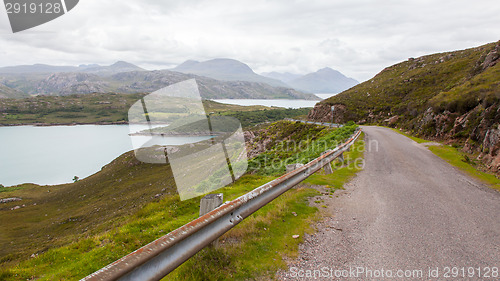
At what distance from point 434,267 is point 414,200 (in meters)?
3.82

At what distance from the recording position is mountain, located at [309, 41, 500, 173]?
1392cm

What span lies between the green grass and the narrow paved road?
31.4 inches

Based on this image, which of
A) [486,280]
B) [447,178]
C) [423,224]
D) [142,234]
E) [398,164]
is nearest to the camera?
[486,280]

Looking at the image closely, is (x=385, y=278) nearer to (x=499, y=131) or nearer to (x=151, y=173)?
(x=499, y=131)

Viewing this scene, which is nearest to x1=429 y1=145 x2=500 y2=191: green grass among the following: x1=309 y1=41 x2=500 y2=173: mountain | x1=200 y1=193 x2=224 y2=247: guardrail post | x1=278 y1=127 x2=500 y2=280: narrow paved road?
x1=309 y1=41 x2=500 y2=173: mountain

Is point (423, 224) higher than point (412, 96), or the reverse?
point (412, 96)

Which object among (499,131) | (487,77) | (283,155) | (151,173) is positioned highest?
(487,77)

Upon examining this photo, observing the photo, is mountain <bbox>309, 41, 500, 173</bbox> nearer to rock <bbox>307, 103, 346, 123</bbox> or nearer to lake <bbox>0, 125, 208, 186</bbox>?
rock <bbox>307, 103, 346, 123</bbox>

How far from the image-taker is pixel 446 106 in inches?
835

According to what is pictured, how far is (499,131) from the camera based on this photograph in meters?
11.2

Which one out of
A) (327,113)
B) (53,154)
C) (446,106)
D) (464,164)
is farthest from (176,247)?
(53,154)

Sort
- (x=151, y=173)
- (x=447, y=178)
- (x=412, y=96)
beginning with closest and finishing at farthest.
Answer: (x=447, y=178) → (x=412, y=96) → (x=151, y=173)

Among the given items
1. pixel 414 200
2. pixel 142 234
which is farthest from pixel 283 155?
pixel 142 234

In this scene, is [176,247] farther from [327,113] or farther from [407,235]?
[327,113]
